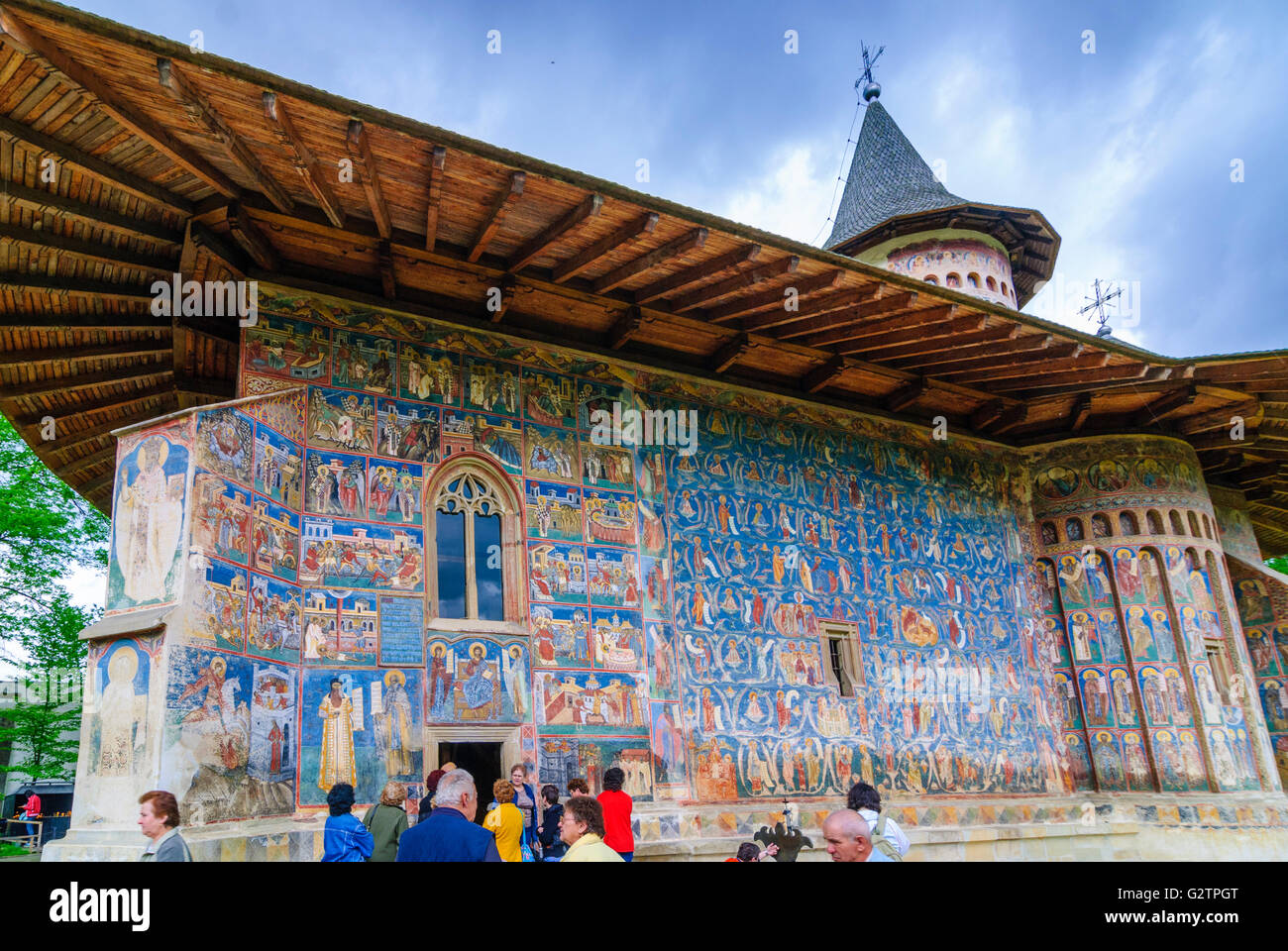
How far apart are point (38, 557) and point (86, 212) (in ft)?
46.2

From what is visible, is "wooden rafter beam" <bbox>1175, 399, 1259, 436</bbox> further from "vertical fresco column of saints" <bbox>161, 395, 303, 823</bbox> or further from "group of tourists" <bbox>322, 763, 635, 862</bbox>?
"vertical fresco column of saints" <bbox>161, 395, 303, 823</bbox>

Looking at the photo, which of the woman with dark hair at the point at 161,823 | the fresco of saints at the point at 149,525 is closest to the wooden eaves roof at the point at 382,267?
the fresco of saints at the point at 149,525

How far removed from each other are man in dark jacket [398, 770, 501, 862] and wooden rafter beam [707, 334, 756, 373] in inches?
350

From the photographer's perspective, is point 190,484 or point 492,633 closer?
point 190,484

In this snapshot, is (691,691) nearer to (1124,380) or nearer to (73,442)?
(1124,380)

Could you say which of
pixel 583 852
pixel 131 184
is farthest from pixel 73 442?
pixel 583 852

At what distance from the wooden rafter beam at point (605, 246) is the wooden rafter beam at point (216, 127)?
2.91 meters

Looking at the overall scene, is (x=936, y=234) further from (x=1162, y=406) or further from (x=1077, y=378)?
(x=1077, y=378)

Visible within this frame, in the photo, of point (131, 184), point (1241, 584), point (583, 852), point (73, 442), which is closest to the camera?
point (583, 852)

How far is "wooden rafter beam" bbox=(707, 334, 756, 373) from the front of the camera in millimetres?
12438

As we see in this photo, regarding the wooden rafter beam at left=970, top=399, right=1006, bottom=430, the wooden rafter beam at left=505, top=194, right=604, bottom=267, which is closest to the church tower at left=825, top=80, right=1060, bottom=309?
the wooden rafter beam at left=970, top=399, right=1006, bottom=430
